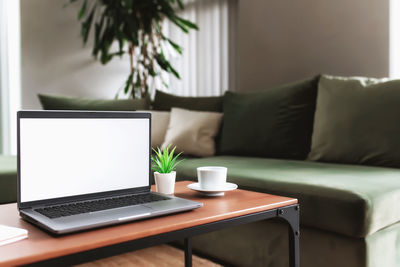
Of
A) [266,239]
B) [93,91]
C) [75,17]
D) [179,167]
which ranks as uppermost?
[75,17]

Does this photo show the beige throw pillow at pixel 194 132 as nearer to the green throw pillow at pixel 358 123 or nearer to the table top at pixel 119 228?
the green throw pillow at pixel 358 123

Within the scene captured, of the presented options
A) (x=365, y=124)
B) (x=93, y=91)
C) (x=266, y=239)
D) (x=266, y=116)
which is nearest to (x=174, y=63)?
(x=93, y=91)

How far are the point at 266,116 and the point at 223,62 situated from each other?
52.2 inches

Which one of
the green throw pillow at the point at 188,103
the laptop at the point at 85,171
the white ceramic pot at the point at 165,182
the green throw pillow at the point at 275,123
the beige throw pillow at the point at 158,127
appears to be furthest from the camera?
the green throw pillow at the point at 188,103

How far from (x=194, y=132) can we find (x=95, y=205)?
147 cm

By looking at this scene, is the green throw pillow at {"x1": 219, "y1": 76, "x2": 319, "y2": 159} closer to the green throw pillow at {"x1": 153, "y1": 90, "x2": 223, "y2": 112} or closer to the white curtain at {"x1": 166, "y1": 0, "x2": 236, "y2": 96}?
the green throw pillow at {"x1": 153, "y1": 90, "x2": 223, "y2": 112}

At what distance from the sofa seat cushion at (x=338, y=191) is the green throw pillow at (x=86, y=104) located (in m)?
1.21

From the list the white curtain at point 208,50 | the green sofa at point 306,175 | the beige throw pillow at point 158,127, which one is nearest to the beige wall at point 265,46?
the white curtain at point 208,50

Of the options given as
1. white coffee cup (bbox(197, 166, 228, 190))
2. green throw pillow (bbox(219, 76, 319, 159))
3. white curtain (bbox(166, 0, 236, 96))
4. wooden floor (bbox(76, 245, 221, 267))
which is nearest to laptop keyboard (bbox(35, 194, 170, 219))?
white coffee cup (bbox(197, 166, 228, 190))

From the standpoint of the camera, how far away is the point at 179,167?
1965 mm

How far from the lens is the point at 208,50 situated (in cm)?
350

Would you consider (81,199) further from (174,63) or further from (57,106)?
(174,63)

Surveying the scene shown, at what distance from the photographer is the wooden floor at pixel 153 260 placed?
1769 millimetres

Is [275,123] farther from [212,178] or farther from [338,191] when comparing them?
[212,178]
